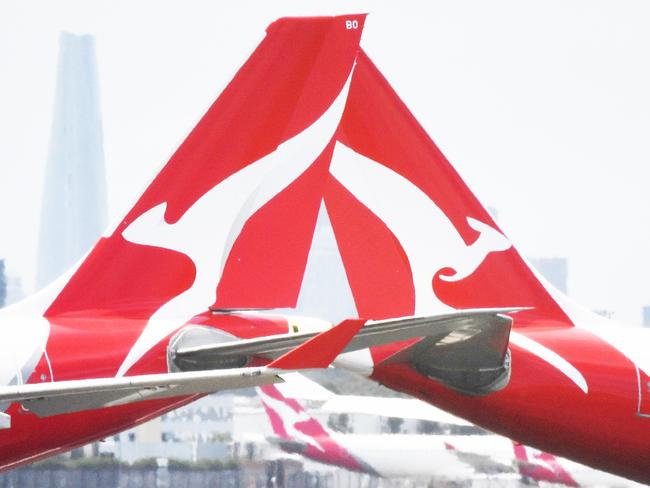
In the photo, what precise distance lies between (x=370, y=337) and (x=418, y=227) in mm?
6440

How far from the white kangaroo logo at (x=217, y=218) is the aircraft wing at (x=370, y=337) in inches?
24.2

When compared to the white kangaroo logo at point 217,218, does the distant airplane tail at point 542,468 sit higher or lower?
lower

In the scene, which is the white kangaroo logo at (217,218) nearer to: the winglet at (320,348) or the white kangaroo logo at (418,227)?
the white kangaroo logo at (418,227)

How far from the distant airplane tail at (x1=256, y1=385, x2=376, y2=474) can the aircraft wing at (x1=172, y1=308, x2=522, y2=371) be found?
18.4 metres

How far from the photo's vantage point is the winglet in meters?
12.2

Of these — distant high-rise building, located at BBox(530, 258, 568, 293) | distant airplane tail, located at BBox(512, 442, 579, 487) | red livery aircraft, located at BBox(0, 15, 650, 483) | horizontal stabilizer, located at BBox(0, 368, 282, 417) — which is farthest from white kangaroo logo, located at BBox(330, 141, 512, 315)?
distant high-rise building, located at BBox(530, 258, 568, 293)

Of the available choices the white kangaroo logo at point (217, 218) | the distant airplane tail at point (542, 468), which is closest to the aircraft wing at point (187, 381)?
the white kangaroo logo at point (217, 218)

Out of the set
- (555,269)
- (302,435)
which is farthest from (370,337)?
(555,269)

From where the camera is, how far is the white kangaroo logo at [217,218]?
1783 centimetres

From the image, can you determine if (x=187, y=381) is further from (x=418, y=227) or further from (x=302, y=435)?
(x=302, y=435)

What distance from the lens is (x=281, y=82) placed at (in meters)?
19.1

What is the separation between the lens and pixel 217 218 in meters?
18.5

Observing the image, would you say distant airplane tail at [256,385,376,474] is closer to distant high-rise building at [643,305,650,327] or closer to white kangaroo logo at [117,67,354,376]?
white kangaroo logo at [117,67,354,376]

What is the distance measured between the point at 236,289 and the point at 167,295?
97 centimetres
